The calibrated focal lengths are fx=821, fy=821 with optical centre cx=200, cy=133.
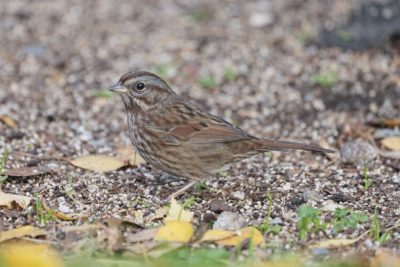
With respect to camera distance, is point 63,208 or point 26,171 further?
point 26,171

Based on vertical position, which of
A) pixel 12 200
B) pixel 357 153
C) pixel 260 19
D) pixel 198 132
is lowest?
pixel 12 200

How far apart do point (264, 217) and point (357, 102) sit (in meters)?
2.48

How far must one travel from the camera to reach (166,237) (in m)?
4.29

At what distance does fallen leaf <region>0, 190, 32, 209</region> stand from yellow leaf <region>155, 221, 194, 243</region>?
1.02m

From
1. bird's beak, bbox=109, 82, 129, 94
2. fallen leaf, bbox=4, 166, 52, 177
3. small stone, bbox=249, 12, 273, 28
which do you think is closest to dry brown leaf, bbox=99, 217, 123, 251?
fallen leaf, bbox=4, 166, 52, 177

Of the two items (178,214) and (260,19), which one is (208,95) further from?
(178,214)

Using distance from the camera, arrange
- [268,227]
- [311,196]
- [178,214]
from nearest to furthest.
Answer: [268,227], [178,214], [311,196]

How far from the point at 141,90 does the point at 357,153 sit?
5.59ft

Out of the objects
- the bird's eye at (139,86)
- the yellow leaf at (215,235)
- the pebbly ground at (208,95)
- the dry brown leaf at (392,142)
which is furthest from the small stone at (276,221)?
the dry brown leaf at (392,142)

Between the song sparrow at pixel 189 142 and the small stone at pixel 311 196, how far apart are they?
0.93 ft

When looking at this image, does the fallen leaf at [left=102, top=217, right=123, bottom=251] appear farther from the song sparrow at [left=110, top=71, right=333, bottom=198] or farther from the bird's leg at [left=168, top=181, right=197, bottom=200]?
the song sparrow at [left=110, top=71, right=333, bottom=198]

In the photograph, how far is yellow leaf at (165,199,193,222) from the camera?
468 cm

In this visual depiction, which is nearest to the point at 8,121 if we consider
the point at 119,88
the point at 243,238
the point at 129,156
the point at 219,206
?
the point at 129,156

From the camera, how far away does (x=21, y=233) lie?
4410mm
